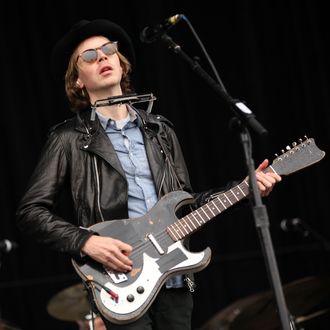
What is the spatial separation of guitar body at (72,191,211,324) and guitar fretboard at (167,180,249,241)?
0.03m

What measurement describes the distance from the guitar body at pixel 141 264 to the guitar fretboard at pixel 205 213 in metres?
0.03

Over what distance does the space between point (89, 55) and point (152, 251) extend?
1087 millimetres

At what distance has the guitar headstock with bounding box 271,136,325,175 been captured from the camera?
3951 millimetres

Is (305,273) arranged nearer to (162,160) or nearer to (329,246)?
(329,246)

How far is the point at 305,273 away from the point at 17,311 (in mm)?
2231

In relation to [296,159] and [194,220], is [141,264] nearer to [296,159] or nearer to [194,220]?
A: [194,220]

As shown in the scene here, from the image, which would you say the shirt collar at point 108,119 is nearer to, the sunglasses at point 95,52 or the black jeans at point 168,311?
the sunglasses at point 95,52

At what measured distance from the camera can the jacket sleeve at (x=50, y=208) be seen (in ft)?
12.3

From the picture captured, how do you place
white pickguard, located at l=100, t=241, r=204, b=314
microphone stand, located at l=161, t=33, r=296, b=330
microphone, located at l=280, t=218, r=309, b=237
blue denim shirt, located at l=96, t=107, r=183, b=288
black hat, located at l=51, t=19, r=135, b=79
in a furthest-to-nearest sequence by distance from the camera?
microphone, located at l=280, t=218, r=309, b=237
black hat, located at l=51, t=19, r=135, b=79
blue denim shirt, located at l=96, t=107, r=183, b=288
white pickguard, located at l=100, t=241, r=204, b=314
microphone stand, located at l=161, t=33, r=296, b=330

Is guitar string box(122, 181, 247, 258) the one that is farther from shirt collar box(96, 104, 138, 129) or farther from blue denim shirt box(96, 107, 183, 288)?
shirt collar box(96, 104, 138, 129)

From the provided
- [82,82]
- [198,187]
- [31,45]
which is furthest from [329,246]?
[31,45]

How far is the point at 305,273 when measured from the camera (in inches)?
246

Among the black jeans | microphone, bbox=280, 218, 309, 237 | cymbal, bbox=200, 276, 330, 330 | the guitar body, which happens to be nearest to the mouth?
the guitar body

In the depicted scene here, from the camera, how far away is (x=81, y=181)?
3.93 m
